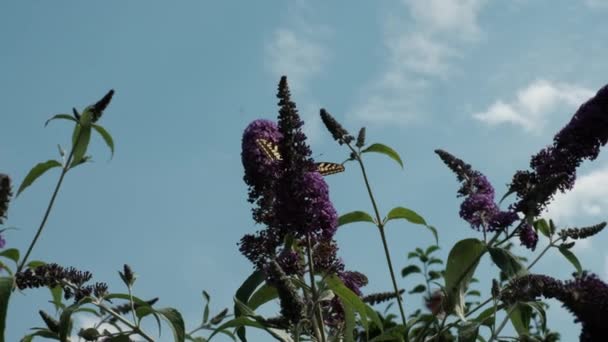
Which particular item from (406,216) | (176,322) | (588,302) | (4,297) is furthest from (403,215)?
(588,302)

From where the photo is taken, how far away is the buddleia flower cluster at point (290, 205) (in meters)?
2.80

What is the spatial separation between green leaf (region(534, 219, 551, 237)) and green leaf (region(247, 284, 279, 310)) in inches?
43.3

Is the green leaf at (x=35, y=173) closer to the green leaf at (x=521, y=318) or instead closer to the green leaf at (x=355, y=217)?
the green leaf at (x=355, y=217)

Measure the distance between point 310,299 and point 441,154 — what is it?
3.64ft

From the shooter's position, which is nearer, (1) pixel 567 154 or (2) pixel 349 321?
(2) pixel 349 321

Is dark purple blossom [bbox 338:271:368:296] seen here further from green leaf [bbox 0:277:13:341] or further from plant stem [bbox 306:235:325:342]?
green leaf [bbox 0:277:13:341]

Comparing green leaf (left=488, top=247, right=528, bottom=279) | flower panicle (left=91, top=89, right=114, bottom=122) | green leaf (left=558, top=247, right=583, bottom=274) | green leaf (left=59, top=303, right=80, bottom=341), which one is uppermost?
flower panicle (left=91, top=89, right=114, bottom=122)

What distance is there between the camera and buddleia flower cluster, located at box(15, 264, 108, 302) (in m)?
2.72

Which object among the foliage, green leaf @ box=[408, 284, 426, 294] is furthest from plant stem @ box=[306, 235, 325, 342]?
green leaf @ box=[408, 284, 426, 294]

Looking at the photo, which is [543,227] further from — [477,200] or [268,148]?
[268,148]

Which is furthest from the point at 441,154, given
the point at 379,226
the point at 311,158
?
the point at 311,158

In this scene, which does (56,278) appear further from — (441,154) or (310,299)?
(441,154)

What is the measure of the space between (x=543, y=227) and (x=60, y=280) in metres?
1.90

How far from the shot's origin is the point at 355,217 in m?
3.41
